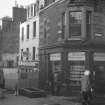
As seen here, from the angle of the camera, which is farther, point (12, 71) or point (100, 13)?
point (12, 71)

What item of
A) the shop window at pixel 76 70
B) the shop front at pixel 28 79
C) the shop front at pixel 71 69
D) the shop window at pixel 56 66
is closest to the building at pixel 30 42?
the shop front at pixel 28 79

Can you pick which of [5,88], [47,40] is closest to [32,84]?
[5,88]

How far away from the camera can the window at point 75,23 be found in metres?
22.0

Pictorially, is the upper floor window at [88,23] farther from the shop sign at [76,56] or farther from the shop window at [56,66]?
the shop window at [56,66]

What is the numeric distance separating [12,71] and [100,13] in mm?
9985

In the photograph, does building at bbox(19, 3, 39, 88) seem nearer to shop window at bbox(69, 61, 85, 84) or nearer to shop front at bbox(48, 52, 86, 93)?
shop front at bbox(48, 52, 86, 93)

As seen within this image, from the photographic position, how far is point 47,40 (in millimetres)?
25609

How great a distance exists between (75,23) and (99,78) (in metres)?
4.60

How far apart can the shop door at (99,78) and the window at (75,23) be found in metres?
2.89

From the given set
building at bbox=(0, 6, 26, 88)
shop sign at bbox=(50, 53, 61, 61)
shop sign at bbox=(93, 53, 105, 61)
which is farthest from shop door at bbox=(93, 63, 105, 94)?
building at bbox=(0, 6, 26, 88)

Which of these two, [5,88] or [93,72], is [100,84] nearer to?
[93,72]

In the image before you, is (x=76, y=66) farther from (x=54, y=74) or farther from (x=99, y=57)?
(x=54, y=74)

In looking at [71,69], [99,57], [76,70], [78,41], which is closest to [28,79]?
[71,69]

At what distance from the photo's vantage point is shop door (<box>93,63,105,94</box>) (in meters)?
21.8
